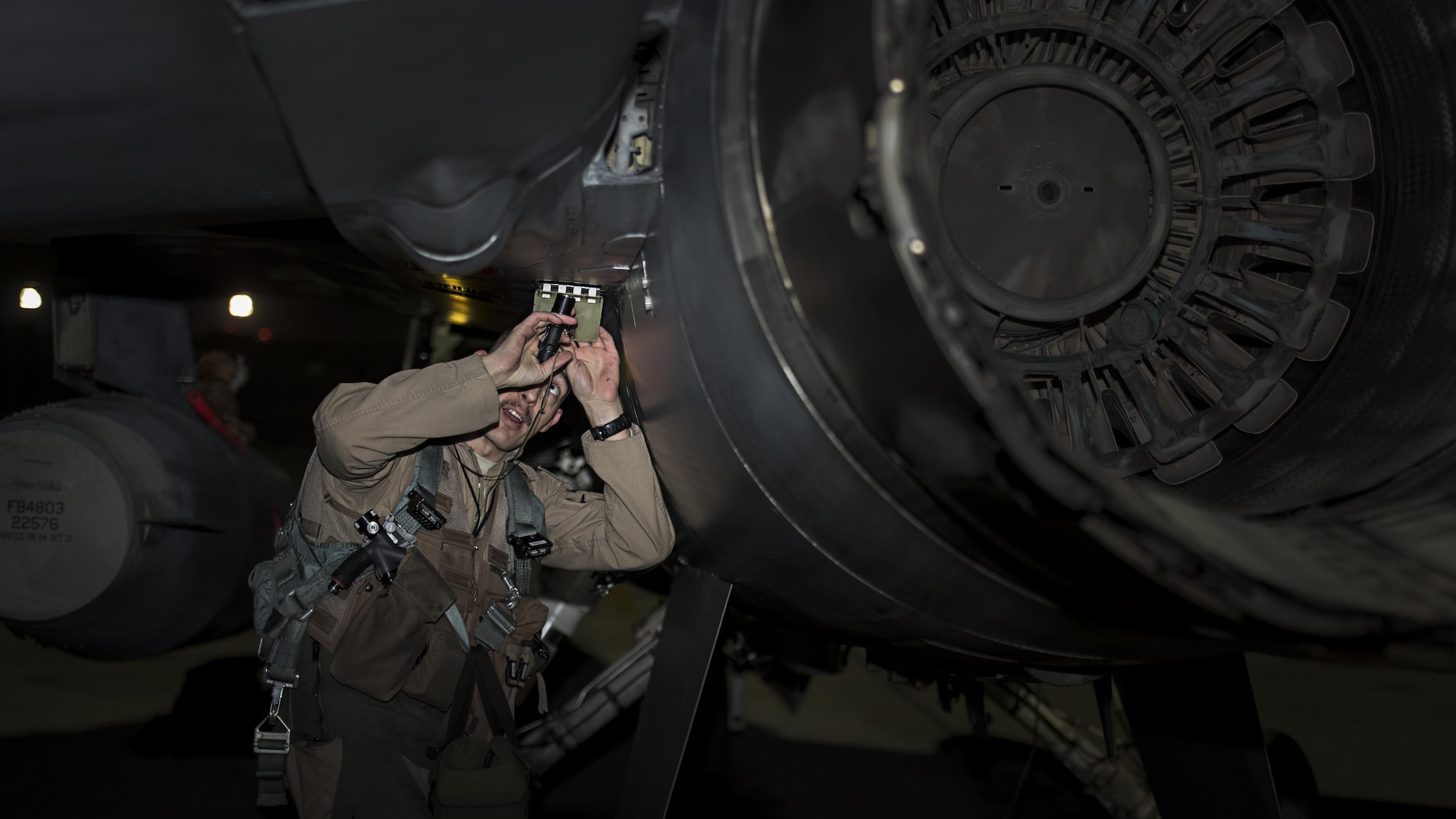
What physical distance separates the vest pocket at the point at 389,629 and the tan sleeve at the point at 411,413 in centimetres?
31

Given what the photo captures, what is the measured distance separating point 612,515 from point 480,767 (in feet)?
2.13

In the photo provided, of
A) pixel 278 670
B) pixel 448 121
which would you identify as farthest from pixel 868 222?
pixel 278 670

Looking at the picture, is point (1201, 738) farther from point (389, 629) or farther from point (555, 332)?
point (389, 629)

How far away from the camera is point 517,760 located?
2305mm

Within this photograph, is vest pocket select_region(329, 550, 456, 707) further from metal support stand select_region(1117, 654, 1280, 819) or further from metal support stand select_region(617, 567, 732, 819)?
metal support stand select_region(1117, 654, 1280, 819)

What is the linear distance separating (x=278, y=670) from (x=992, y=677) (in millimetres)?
1629

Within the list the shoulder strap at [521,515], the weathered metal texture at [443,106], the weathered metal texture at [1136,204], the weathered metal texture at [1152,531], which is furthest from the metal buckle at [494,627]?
the weathered metal texture at [1152,531]

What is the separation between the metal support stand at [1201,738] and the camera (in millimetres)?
2141

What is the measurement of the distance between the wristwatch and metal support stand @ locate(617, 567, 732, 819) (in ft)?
1.29

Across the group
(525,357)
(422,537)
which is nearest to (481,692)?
(422,537)

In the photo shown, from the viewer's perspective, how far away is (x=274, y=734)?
2.29 metres

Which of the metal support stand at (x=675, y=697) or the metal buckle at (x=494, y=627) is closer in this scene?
the metal support stand at (x=675, y=697)

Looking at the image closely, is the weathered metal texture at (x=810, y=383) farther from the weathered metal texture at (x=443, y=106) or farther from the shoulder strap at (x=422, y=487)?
the shoulder strap at (x=422, y=487)

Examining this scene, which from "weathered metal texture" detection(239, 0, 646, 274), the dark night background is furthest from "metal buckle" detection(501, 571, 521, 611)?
the dark night background
